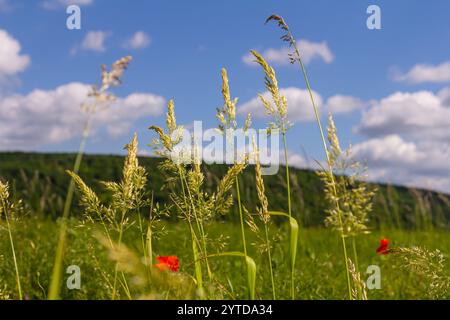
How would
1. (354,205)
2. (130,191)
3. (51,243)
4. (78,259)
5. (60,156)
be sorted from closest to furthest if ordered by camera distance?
(130,191), (354,205), (78,259), (51,243), (60,156)

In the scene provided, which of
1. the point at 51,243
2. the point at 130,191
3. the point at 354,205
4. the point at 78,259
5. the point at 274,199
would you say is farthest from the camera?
the point at 274,199

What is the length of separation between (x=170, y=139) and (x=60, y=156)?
18379 mm

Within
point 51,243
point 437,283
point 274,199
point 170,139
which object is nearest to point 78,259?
point 51,243

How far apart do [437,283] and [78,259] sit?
10.8 ft

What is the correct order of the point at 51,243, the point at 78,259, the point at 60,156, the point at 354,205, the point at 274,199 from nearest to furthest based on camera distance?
the point at 354,205 < the point at 78,259 < the point at 51,243 < the point at 274,199 < the point at 60,156

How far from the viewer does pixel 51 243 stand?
606cm

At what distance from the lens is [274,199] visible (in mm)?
13188
